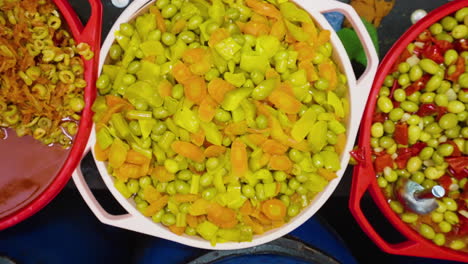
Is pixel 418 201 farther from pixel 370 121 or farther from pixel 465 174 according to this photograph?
pixel 370 121

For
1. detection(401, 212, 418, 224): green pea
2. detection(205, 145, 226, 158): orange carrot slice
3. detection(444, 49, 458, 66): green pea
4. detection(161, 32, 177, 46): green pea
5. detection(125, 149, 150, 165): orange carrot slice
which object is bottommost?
detection(401, 212, 418, 224): green pea

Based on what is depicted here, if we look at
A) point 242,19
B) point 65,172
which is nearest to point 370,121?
point 242,19

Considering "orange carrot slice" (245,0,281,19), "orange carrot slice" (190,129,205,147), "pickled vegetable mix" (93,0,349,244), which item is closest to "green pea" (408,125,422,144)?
"pickled vegetable mix" (93,0,349,244)

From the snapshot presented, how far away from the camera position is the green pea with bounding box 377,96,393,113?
120cm

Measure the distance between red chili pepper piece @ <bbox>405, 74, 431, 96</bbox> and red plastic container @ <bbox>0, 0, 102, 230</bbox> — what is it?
88 cm

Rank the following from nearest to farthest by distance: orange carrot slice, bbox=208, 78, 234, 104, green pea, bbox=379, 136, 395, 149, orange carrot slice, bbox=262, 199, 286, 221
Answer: orange carrot slice, bbox=208, 78, 234, 104
orange carrot slice, bbox=262, 199, 286, 221
green pea, bbox=379, 136, 395, 149

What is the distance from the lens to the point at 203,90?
1.03 meters

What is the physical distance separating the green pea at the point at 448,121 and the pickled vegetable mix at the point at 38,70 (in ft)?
3.20

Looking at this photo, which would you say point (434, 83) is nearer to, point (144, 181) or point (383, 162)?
point (383, 162)

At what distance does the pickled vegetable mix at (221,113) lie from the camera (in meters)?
1.03

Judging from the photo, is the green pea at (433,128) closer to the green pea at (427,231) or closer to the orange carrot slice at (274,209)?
the green pea at (427,231)

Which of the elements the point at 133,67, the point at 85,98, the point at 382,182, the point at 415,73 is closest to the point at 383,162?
the point at 382,182

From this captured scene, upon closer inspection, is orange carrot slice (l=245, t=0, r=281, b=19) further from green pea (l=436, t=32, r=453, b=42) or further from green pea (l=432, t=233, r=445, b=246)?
green pea (l=432, t=233, r=445, b=246)

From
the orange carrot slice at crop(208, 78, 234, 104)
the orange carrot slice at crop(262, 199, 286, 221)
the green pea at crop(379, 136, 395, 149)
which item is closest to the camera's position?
the orange carrot slice at crop(208, 78, 234, 104)
